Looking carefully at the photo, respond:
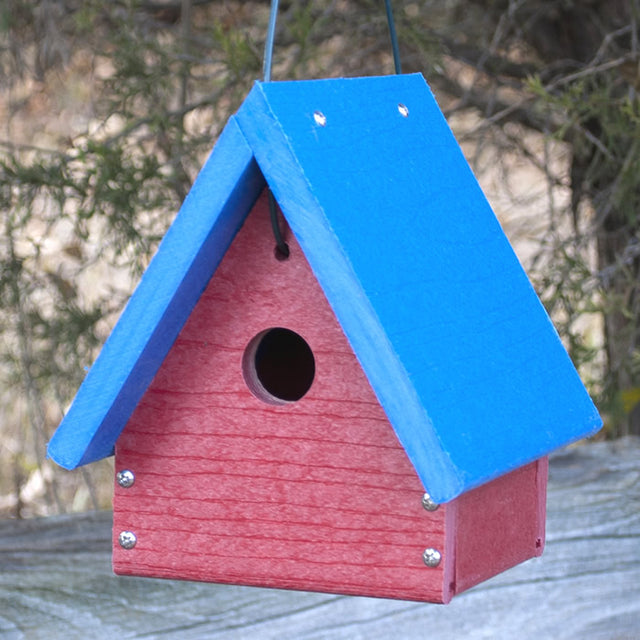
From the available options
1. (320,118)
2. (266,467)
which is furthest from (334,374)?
(320,118)

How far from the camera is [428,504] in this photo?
1350 millimetres

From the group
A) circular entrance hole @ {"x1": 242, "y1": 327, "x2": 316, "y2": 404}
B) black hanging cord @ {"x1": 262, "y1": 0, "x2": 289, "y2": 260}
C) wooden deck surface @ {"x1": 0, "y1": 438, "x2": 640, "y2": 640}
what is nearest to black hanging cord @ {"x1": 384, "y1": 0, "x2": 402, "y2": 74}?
black hanging cord @ {"x1": 262, "y1": 0, "x2": 289, "y2": 260}

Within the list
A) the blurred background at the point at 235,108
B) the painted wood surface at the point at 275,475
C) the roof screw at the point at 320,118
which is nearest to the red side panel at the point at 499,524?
the painted wood surface at the point at 275,475

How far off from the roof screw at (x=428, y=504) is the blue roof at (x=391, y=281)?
0.12 meters

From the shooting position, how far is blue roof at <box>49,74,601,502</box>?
123cm

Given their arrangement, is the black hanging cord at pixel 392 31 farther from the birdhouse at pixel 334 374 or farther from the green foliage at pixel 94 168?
the green foliage at pixel 94 168

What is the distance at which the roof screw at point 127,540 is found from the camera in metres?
1.51

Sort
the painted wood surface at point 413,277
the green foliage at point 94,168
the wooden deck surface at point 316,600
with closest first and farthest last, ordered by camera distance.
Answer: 1. the painted wood surface at point 413,277
2. the wooden deck surface at point 316,600
3. the green foliage at point 94,168

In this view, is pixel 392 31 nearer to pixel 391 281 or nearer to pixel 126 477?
pixel 391 281

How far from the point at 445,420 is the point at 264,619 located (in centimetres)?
98

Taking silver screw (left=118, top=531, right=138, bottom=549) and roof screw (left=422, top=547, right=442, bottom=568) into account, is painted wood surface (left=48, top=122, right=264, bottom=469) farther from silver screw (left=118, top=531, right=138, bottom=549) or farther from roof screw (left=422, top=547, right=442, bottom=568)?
roof screw (left=422, top=547, right=442, bottom=568)

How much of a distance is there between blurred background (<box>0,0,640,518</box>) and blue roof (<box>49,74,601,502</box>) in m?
Answer: 0.99

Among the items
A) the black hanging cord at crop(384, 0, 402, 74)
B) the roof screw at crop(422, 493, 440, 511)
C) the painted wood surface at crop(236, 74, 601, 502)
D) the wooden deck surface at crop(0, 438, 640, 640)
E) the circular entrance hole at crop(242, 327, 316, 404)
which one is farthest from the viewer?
the wooden deck surface at crop(0, 438, 640, 640)

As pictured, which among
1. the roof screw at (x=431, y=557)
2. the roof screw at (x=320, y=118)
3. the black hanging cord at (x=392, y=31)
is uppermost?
the black hanging cord at (x=392, y=31)
